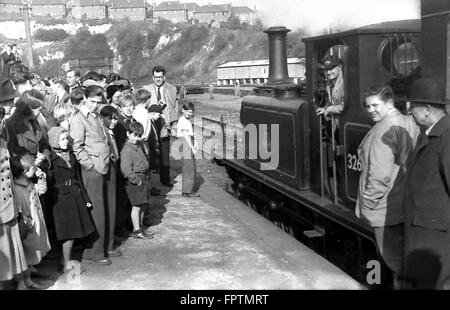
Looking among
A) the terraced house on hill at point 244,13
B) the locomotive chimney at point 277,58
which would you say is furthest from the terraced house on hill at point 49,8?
the locomotive chimney at point 277,58

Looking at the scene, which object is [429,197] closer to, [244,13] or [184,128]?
[184,128]

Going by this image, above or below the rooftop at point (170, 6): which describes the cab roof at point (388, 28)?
below

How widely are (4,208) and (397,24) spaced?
385 centimetres

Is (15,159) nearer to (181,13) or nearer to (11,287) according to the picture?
(11,287)

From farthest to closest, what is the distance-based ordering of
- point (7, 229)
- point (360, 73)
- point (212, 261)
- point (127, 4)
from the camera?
point (127, 4) < point (212, 261) < point (360, 73) < point (7, 229)

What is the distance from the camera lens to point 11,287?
14.1 feet

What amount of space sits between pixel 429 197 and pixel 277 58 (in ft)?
15.8

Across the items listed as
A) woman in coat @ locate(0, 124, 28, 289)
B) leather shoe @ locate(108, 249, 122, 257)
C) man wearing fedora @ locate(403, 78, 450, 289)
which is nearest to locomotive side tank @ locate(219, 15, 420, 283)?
man wearing fedora @ locate(403, 78, 450, 289)

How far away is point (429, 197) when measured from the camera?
3.42 meters

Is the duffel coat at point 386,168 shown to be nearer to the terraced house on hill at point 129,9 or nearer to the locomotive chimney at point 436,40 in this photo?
the locomotive chimney at point 436,40

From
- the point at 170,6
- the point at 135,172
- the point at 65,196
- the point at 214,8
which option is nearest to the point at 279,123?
the point at 135,172

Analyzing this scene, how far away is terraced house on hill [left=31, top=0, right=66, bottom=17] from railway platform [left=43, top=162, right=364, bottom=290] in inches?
5702

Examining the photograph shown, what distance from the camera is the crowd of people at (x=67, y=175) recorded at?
4.17m

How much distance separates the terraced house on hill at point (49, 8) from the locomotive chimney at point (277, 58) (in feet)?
470
